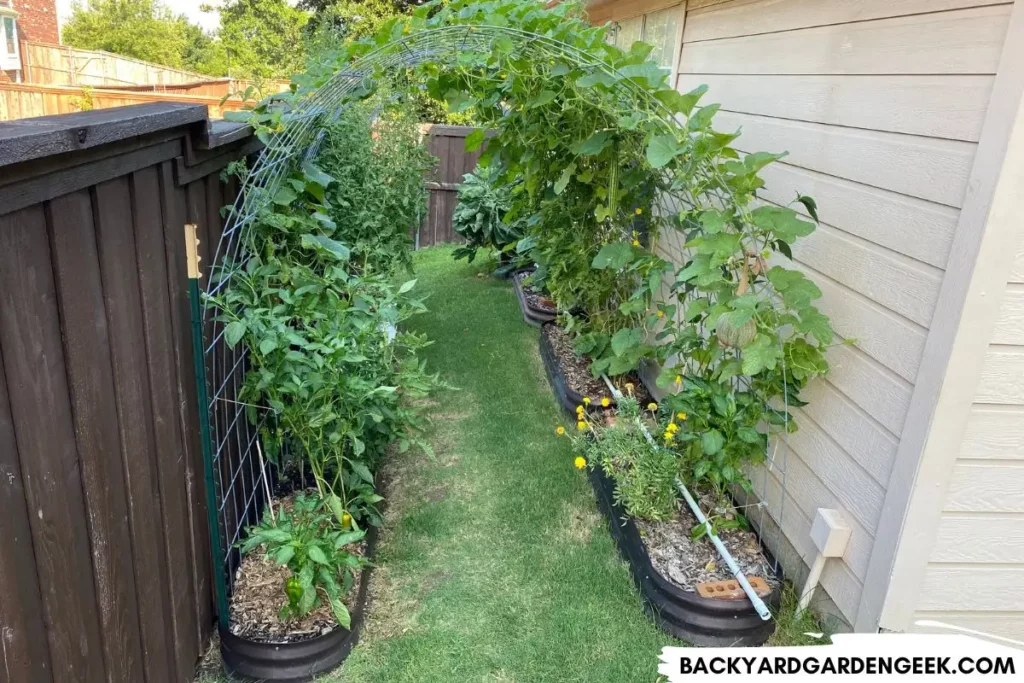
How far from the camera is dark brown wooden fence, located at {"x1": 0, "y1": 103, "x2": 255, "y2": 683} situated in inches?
45.6

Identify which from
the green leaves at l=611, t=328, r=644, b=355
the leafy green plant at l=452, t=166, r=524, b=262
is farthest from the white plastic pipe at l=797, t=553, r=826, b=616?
the leafy green plant at l=452, t=166, r=524, b=262

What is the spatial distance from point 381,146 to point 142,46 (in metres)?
26.4

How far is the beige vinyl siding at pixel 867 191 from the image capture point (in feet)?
5.79

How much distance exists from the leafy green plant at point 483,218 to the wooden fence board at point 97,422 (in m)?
4.88

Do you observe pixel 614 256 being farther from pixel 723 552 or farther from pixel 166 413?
pixel 166 413

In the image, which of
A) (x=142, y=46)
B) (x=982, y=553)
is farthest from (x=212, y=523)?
(x=142, y=46)

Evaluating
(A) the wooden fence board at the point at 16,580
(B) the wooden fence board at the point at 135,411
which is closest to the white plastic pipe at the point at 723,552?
(B) the wooden fence board at the point at 135,411

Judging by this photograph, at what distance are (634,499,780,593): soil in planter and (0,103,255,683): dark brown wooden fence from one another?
5.05 ft

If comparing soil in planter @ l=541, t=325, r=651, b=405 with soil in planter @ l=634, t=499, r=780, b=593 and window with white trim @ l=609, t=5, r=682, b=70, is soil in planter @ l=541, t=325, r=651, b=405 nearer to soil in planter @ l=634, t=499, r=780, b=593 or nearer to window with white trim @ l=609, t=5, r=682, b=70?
soil in planter @ l=634, t=499, r=780, b=593

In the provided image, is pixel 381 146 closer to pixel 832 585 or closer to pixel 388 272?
pixel 388 272

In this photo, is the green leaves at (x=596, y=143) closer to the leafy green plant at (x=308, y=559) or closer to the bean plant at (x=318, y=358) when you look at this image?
the bean plant at (x=318, y=358)

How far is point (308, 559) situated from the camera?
2.01 metres

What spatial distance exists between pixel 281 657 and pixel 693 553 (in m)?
1.44

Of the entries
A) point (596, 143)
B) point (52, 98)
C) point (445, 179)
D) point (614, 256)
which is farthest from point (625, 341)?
point (52, 98)
